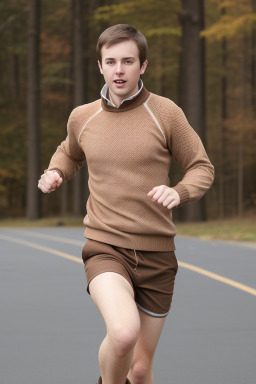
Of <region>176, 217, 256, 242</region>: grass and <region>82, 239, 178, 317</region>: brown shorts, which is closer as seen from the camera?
<region>82, 239, 178, 317</region>: brown shorts

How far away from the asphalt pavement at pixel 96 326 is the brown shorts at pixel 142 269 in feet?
5.03

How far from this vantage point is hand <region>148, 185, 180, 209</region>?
523cm

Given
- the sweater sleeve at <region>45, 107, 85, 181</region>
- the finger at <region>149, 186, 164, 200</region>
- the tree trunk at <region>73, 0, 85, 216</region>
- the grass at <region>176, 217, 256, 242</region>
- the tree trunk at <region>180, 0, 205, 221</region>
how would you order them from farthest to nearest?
the tree trunk at <region>73, 0, 85, 216</region>
the tree trunk at <region>180, 0, 205, 221</region>
the grass at <region>176, 217, 256, 242</region>
the sweater sleeve at <region>45, 107, 85, 181</region>
the finger at <region>149, 186, 164, 200</region>

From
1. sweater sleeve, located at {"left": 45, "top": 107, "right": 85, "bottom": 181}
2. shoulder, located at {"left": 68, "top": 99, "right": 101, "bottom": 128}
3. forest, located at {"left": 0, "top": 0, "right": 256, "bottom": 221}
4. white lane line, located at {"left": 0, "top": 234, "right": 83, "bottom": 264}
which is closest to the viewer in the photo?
shoulder, located at {"left": 68, "top": 99, "right": 101, "bottom": 128}

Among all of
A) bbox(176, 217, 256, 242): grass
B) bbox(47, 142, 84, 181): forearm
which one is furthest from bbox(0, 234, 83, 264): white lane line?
bbox(47, 142, 84, 181): forearm

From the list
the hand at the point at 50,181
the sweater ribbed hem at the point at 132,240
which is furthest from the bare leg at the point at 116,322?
the hand at the point at 50,181

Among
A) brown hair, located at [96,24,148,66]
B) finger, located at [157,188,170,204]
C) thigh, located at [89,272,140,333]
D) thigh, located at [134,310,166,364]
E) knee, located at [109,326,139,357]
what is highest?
brown hair, located at [96,24,148,66]

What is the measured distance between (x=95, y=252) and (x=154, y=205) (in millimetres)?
443

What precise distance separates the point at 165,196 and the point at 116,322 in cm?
72

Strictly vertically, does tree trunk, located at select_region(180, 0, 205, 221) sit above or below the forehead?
below

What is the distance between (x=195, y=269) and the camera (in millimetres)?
15344

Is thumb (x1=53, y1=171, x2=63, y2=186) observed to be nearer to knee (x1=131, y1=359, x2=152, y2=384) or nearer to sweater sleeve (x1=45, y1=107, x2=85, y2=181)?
sweater sleeve (x1=45, y1=107, x2=85, y2=181)

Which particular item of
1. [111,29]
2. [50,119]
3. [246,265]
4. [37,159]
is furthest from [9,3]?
[111,29]

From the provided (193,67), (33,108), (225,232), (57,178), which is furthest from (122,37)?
(33,108)
